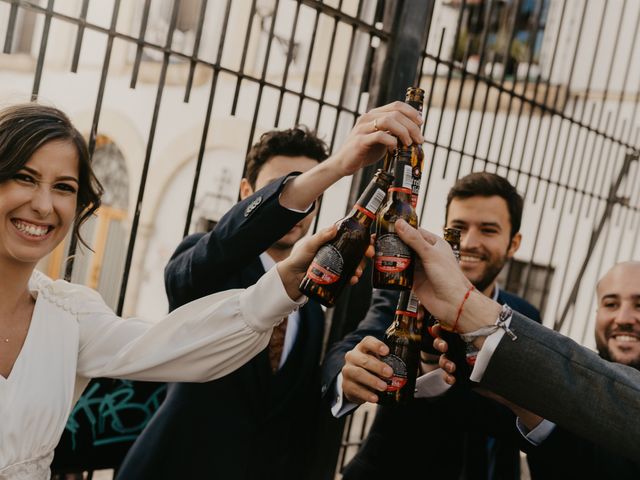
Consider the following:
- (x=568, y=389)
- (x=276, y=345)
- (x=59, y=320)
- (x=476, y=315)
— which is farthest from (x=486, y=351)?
(x=59, y=320)

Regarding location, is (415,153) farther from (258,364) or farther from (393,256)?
(258,364)

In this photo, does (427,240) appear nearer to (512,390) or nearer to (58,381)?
(512,390)

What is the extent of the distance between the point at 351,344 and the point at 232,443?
587 millimetres

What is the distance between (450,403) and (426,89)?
6175 millimetres

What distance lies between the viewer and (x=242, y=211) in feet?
6.88

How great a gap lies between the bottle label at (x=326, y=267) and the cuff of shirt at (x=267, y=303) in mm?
142

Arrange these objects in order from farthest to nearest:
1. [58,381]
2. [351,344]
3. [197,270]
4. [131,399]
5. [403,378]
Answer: [131,399] → [351,344] → [197,270] → [403,378] → [58,381]

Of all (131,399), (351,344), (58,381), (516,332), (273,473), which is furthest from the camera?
(131,399)

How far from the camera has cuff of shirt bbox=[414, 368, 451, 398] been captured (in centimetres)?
222

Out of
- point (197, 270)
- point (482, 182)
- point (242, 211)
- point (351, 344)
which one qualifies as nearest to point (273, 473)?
point (351, 344)

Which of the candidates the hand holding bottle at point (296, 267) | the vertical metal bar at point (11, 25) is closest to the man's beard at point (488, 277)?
the hand holding bottle at point (296, 267)

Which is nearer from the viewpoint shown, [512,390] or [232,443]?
[512,390]

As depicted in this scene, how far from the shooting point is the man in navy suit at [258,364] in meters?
2.05

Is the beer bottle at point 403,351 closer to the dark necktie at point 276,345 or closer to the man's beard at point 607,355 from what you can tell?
the dark necktie at point 276,345
